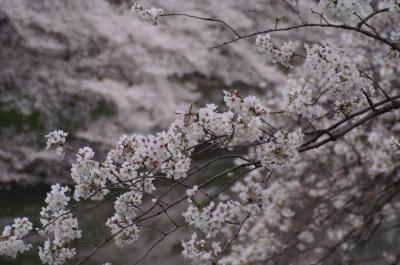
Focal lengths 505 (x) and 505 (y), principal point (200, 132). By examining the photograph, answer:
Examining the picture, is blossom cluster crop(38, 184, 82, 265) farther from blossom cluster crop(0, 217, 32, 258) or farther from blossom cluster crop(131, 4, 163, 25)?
blossom cluster crop(131, 4, 163, 25)

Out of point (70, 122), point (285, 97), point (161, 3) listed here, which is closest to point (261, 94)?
point (161, 3)

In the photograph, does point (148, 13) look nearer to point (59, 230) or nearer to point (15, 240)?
point (59, 230)

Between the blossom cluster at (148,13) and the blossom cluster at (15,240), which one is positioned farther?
the blossom cluster at (148,13)

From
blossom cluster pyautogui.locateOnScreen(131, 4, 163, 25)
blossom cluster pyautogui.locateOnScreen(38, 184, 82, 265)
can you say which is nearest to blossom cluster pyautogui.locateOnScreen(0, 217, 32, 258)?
blossom cluster pyautogui.locateOnScreen(38, 184, 82, 265)

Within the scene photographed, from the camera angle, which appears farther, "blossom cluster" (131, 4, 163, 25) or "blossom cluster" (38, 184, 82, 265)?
"blossom cluster" (131, 4, 163, 25)

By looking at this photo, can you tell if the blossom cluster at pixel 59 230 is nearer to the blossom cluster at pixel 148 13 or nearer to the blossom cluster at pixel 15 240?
the blossom cluster at pixel 15 240

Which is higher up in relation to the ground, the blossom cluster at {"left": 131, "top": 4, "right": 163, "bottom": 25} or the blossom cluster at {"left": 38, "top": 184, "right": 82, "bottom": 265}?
the blossom cluster at {"left": 131, "top": 4, "right": 163, "bottom": 25}

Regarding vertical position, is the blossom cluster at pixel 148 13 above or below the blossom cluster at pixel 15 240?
above

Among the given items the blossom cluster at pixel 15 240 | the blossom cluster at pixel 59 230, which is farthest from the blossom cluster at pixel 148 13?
the blossom cluster at pixel 15 240

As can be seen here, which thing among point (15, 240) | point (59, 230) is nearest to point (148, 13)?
point (59, 230)

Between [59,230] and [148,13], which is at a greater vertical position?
[148,13]

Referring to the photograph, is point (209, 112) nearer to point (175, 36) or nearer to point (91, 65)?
point (91, 65)

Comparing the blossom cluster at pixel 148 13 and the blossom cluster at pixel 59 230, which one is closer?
the blossom cluster at pixel 59 230

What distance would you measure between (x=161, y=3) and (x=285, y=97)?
7.38 meters
